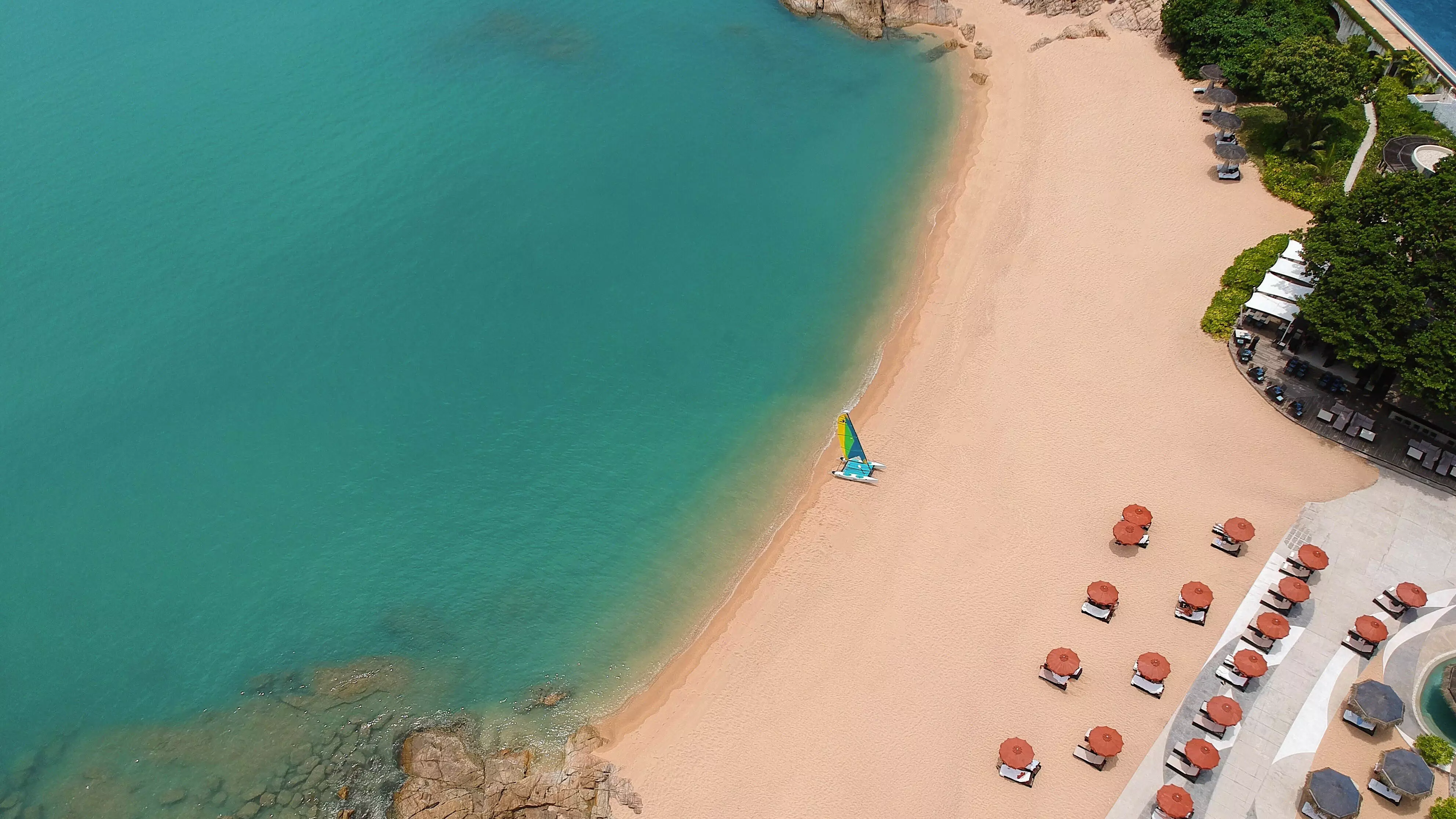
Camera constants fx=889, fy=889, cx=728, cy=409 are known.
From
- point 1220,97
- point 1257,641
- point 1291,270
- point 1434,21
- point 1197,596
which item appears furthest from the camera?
point 1434,21

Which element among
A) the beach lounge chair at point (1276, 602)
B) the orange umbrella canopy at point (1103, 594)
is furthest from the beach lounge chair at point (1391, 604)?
the orange umbrella canopy at point (1103, 594)

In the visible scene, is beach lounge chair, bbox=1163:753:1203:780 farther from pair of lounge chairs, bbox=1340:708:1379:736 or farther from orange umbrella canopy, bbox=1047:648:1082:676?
pair of lounge chairs, bbox=1340:708:1379:736

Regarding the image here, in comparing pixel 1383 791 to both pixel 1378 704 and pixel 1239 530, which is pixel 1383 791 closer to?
pixel 1378 704

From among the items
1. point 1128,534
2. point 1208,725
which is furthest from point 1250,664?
point 1128,534

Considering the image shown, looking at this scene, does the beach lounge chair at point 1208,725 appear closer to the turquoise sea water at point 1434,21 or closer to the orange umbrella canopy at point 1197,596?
the orange umbrella canopy at point 1197,596

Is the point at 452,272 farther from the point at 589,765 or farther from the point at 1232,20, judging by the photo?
the point at 1232,20

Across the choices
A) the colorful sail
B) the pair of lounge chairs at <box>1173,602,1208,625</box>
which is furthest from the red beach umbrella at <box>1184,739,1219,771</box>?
the colorful sail
